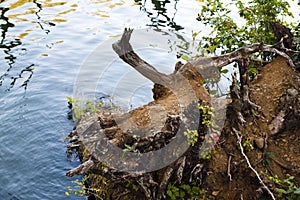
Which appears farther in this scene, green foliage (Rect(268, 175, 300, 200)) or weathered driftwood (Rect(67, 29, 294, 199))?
weathered driftwood (Rect(67, 29, 294, 199))

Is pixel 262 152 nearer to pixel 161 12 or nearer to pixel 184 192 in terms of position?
pixel 184 192

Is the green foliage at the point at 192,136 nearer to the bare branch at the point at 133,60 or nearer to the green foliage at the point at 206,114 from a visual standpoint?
the green foliage at the point at 206,114

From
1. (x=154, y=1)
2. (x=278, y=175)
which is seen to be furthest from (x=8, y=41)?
(x=278, y=175)

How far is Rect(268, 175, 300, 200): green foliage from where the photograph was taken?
3.74 meters

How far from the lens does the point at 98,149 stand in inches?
164

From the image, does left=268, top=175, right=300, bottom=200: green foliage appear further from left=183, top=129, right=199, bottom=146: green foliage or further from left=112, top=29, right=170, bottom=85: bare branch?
left=112, top=29, right=170, bottom=85: bare branch

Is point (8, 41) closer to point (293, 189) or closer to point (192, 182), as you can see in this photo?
point (192, 182)

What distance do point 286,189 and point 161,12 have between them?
920cm

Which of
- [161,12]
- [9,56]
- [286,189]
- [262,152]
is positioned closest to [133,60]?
[262,152]

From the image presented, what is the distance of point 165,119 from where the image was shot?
173 inches

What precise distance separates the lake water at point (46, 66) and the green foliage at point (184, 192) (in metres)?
1.93

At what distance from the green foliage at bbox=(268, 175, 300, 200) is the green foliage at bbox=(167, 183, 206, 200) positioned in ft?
2.57

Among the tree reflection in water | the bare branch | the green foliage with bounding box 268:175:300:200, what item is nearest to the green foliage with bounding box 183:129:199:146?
the green foliage with bounding box 268:175:300:200

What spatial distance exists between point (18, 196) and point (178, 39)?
624 cm
